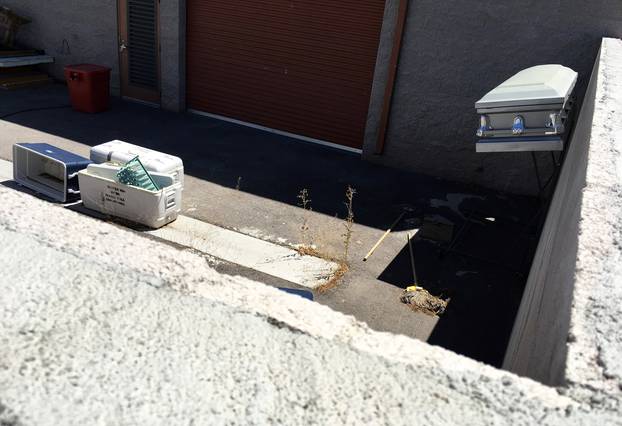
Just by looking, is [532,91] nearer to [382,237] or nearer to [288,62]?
[382,237]

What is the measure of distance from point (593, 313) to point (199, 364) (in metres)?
1.31

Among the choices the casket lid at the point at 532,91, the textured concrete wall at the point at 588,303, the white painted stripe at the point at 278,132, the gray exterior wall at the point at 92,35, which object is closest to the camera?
the textured concrete wall at the point at 588,303

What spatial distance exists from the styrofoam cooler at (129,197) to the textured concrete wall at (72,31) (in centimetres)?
677

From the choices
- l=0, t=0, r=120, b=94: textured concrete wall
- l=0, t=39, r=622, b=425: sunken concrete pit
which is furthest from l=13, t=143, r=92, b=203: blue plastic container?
l=0, t=0, r=120, b=94: textured concrete wall

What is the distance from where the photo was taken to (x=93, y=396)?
1.45 metres

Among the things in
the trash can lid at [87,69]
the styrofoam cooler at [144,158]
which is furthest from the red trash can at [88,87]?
the styrofoam cooler at [144,158]

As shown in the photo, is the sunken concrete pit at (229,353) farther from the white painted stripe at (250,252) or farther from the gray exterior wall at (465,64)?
the gray exterior wall at (465,64)

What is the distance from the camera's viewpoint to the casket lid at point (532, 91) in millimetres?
6277

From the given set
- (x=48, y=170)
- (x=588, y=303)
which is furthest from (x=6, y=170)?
(x=588, y=303)

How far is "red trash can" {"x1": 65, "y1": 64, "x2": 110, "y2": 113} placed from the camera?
37.2ft

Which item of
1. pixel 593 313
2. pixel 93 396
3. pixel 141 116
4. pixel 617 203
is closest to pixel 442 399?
pixel 593 313

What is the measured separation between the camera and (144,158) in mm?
7406

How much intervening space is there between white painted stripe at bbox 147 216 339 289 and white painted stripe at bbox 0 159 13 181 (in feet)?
9.34

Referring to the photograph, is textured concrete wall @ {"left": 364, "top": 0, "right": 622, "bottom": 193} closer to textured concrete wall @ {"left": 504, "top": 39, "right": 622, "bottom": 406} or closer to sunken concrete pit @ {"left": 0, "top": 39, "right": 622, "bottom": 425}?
textured concrete wall @ {"left": 504, "top": 39, "right": 622, "bottom": 406}
